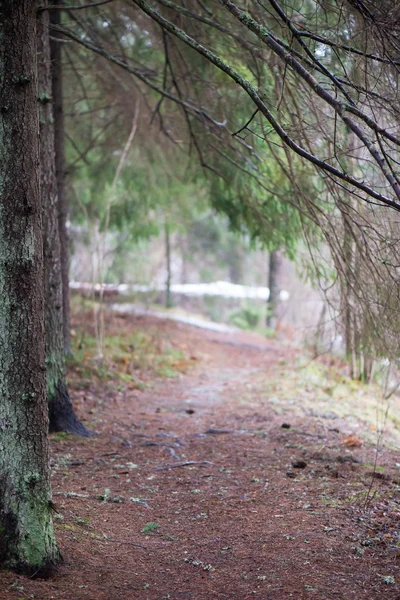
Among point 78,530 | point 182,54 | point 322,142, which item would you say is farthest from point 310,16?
point 78,530

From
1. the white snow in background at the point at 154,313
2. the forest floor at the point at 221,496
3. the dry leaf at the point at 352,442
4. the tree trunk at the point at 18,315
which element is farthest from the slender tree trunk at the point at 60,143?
the white snow in background at the point at 154,313

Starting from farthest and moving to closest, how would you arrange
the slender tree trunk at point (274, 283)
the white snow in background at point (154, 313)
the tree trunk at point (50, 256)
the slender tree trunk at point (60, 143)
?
the slender tree trunk at point (274, 283) < the white snow in background at point (154, 313) < the slender tree trunk at point (60, 143) < the tree trunk at point (50, 256)

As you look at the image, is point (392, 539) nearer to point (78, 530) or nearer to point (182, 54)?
point (78, 530)

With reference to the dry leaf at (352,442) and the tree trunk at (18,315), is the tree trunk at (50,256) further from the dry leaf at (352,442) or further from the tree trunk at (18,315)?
the dry leaf at (352,442)

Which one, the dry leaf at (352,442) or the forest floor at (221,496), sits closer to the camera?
the forest floor at (221,496)

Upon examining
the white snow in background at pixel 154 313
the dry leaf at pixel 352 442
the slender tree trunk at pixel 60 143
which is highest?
the slender tree trunk at pixel 60 143

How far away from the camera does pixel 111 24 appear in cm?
825

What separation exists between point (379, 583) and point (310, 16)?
408cm

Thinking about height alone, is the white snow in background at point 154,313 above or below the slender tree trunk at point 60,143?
below

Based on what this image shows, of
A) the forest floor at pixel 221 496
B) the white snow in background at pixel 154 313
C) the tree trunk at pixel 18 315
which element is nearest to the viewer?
the tree trunk at pixel 18 315

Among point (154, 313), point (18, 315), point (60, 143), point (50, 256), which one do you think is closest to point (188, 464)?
point (50, 256)

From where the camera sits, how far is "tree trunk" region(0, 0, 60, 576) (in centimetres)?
320

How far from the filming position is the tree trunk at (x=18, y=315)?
320 centimetres

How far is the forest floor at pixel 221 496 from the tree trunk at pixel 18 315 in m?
0.27
